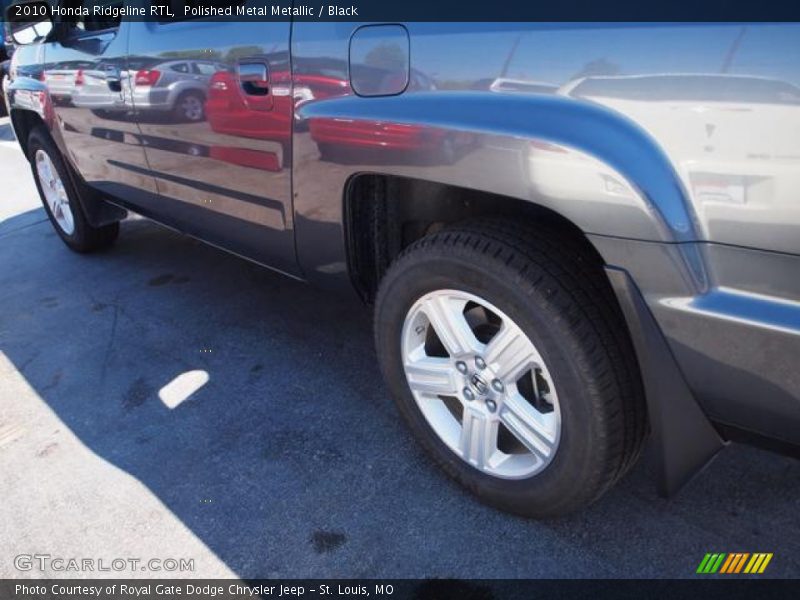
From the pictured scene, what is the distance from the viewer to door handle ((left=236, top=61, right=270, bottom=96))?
2.03m

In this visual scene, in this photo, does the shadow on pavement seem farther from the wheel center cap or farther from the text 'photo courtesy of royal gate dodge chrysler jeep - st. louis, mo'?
the wheel center cap

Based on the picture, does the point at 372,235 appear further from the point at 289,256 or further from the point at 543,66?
the point at 543,66

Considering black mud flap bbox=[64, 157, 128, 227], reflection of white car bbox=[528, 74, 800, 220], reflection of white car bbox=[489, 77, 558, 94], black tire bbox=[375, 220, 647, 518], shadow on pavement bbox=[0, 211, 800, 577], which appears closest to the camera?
reflection of white car bbox=[528, 74, 800, 220]

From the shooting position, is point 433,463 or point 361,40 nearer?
point 361,40

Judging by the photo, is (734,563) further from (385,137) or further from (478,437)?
(385,137)

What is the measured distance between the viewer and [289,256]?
2.31 meters

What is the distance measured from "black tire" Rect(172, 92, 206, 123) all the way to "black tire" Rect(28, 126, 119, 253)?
1.73m

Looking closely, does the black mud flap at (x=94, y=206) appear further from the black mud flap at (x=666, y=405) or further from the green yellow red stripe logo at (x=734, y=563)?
the green yellow red stripe logo at (x=734, y=563)

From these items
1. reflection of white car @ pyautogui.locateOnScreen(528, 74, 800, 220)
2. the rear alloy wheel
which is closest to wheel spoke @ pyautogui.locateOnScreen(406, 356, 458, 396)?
reflection of white car @ pyautogui.locateOnScreen(528, 74, 800, 220)

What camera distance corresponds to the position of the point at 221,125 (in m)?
2.29

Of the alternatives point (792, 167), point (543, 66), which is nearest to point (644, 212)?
point (792, 167)

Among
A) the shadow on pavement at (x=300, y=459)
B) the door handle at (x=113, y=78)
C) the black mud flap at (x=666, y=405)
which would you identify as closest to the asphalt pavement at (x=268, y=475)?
the shadow on pavement at (x=300, y=459)

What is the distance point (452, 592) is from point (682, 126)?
124 centimetres

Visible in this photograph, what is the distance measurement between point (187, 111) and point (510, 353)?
1558 millimetres
